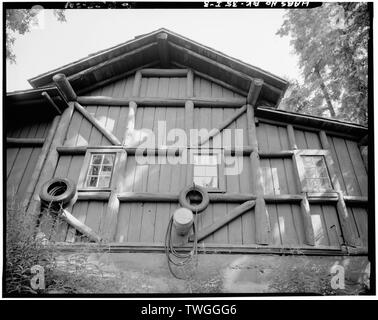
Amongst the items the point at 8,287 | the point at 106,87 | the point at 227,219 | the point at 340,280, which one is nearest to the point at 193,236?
the point at 227,219

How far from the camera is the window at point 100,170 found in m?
6.77

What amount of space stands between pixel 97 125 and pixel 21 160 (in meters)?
1.90

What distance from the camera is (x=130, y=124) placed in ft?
24.6

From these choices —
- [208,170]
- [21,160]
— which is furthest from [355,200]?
[21,160]

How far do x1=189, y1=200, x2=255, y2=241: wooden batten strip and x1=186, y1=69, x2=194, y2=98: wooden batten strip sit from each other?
328 cm

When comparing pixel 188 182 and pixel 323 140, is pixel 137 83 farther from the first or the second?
pixel 323 140

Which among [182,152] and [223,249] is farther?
[182,152]

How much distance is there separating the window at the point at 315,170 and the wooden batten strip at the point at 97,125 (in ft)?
13.7

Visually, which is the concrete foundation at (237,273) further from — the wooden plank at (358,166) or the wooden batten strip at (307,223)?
the wooden plank at (358,166)

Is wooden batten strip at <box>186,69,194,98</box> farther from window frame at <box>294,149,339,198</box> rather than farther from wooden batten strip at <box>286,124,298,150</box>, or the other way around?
window frame at <box>294,149,339,198</box>

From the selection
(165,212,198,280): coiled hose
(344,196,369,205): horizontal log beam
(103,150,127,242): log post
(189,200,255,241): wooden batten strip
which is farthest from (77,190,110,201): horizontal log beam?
(344,196,369,205): horizontal log beam

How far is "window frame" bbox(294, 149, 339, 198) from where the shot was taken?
6.60 m
